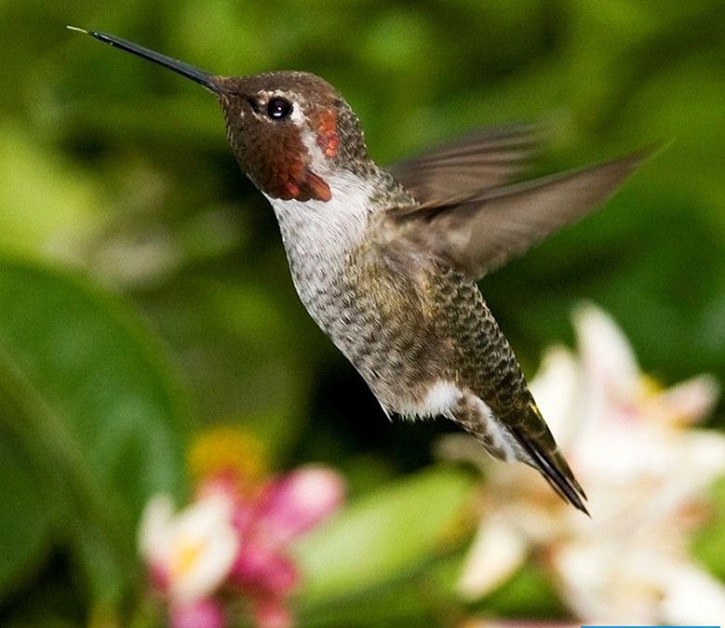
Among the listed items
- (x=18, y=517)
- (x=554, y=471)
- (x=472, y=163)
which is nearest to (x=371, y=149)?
(x=18, y=517)

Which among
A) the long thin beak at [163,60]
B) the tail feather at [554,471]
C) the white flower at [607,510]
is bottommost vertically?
the white flower at [607,510]

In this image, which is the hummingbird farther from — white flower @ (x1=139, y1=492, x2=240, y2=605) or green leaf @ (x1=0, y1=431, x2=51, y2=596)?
green leaf @ (x1=0, y1=431, x2=51, y2=596)

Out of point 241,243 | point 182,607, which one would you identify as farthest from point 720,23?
point 182,607

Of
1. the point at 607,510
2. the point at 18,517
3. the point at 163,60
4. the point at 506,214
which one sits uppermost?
the point at 163,60

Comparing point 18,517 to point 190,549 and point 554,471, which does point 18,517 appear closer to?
point 190,549

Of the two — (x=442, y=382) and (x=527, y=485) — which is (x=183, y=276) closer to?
(x=527, y=485)

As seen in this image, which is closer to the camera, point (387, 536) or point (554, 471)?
point (554, 471)

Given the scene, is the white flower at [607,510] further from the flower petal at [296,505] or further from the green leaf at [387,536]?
the flower petal at [296,505]

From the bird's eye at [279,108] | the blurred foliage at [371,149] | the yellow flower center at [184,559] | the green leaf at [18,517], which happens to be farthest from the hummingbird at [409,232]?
the blurred foliage at [371,149]
